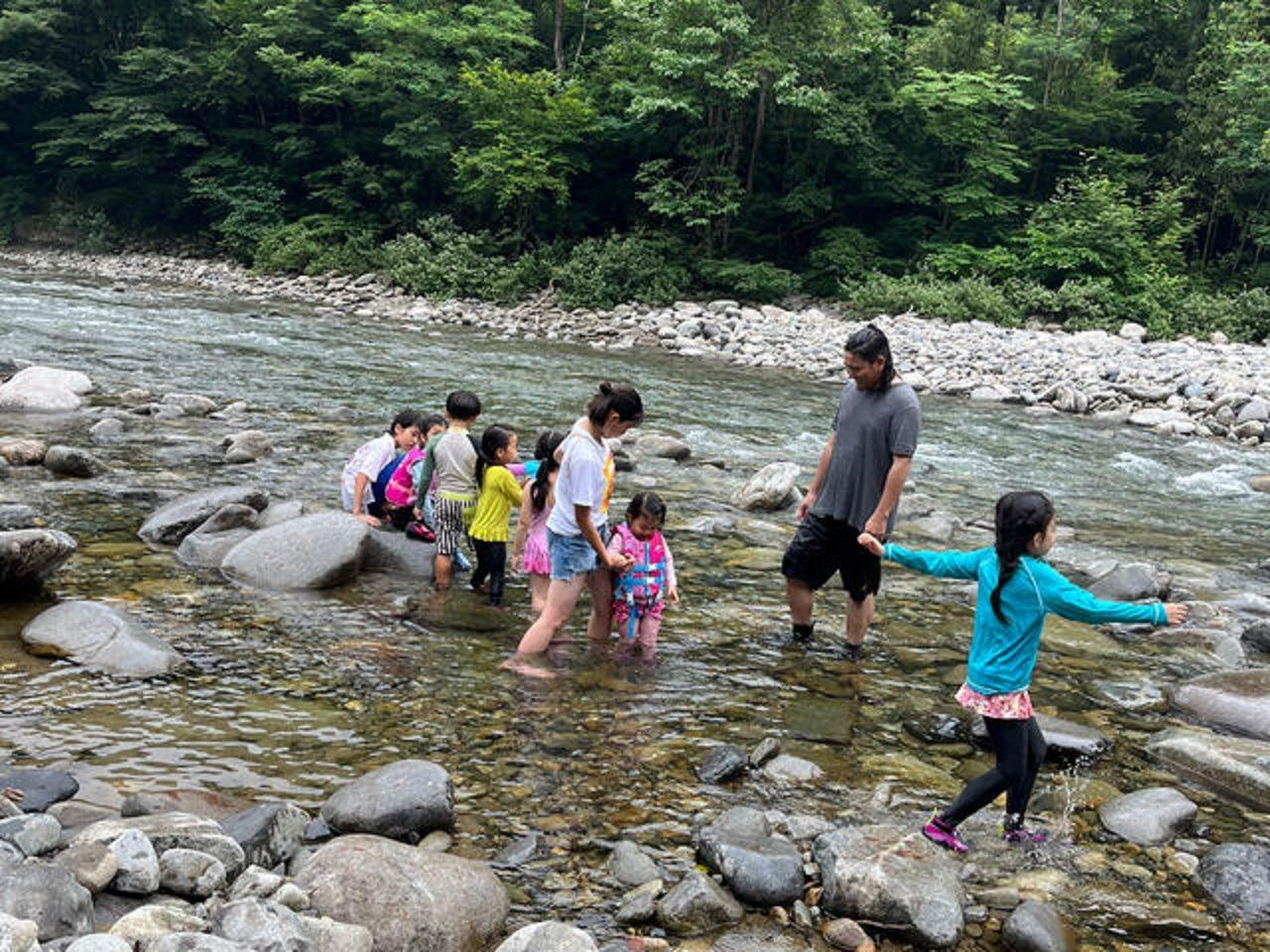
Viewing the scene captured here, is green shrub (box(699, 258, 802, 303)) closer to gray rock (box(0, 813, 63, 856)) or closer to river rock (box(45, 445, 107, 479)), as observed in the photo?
river rock (box(45, 445, 107, 479))

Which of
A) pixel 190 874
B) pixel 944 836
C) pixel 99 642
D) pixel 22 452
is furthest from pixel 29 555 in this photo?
pixel 944 836

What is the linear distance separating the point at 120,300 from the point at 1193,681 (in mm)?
24063

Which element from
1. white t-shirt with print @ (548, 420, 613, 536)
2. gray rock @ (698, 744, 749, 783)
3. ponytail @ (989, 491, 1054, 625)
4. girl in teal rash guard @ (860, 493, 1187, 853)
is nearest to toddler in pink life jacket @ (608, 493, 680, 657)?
white t-shirt with print @ (548, 420, 613, 536)

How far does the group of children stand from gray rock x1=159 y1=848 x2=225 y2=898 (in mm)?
2380

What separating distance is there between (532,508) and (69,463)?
454 cm

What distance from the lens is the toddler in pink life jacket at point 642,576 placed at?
212 inches

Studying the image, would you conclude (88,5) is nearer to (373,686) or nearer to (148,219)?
(148,219)

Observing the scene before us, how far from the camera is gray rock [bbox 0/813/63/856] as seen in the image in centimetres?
289

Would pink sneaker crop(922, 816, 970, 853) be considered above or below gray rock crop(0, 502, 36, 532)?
below

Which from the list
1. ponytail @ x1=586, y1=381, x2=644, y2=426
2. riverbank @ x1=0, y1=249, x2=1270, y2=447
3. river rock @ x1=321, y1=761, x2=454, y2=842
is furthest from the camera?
riverbank @ x1=0, y1=249, x2=1270, y2=447

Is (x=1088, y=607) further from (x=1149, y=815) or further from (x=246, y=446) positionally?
(x=246, y=446)

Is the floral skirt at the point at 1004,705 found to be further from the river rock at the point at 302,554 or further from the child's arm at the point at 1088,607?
the river rock at the point at 302,554

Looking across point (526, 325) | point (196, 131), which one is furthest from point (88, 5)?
point (526, 325)

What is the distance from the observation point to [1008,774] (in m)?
3.76
